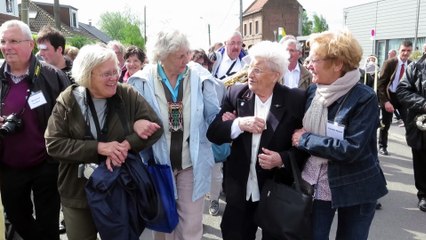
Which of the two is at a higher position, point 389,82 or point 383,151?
point 389,82

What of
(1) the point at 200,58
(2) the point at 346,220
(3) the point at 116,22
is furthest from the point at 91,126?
(3) the point at 116,22

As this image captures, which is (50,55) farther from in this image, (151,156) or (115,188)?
(115,188)

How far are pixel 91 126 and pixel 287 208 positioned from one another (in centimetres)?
133

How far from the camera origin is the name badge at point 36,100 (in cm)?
288

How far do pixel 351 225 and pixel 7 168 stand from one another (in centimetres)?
257

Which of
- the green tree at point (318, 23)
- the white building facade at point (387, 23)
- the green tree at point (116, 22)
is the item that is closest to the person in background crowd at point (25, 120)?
the white building facade at point (387, 23)

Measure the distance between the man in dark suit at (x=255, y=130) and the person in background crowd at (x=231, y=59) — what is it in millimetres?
2829

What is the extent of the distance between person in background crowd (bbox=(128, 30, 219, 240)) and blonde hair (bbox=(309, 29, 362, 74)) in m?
0.86

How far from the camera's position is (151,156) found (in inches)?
108

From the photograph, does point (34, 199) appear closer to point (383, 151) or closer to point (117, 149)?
point (117, 149)

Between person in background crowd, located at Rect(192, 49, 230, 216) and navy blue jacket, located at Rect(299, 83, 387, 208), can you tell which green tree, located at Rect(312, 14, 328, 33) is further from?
navy blue jacket, located at Rect(299, 83, 387, 208)

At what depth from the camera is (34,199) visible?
3127 millimetres

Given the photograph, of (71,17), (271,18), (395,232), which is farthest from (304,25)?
(395,232)

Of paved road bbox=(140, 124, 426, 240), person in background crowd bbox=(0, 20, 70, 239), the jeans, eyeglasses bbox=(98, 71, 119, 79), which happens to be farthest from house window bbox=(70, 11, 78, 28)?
the jeans
